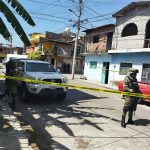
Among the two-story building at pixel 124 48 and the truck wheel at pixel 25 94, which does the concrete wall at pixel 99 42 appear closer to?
the two-story building at pixel 124 48

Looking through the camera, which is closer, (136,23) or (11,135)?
(11,135)

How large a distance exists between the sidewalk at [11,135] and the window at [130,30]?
19654mm

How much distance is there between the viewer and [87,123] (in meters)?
9.41

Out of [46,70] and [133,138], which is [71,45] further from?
[133,138]

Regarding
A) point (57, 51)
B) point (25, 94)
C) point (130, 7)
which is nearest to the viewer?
point (25, 94)

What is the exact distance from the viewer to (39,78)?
485 inches

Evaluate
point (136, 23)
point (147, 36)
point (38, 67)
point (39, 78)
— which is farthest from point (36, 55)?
point (39, 78)

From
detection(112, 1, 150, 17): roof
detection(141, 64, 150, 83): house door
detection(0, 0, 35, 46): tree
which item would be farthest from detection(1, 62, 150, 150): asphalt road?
detection(112, 1, 150, 17): roof

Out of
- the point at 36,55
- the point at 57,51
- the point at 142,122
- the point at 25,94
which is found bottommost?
the point at 142,122

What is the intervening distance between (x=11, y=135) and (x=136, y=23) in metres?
20.7

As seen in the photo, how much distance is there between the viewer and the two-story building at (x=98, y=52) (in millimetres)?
30961

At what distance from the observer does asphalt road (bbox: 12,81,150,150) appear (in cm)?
736

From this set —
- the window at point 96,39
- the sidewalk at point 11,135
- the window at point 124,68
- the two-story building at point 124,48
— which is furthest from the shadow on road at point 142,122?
the window at point 96,39

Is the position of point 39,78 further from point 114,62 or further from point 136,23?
point 114,62
